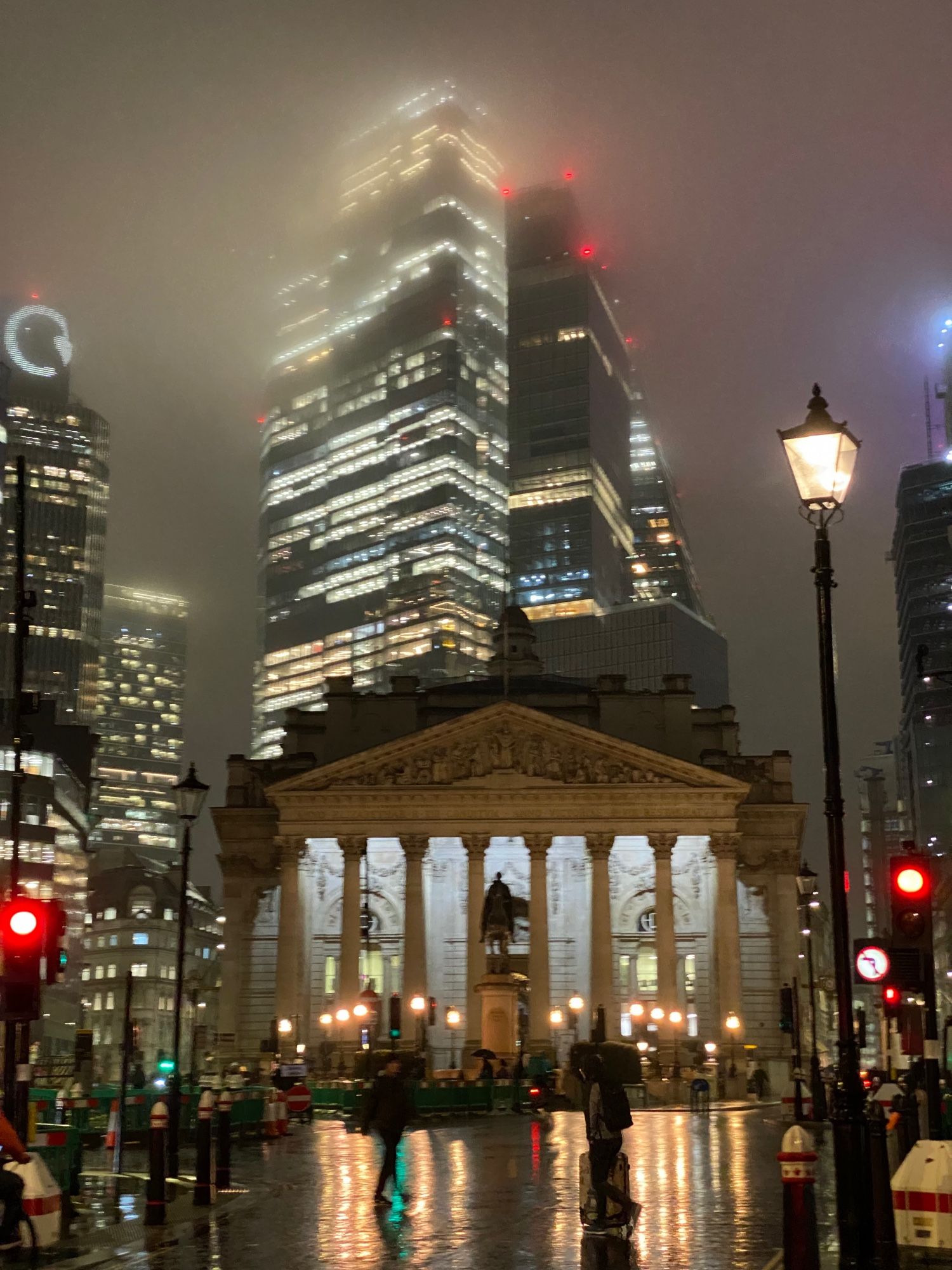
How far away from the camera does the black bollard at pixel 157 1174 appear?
21812 millimetres

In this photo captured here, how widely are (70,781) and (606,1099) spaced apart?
140 metres

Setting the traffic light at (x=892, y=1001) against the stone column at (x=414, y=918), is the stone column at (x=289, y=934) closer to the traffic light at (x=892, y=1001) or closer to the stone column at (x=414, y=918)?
the stone column at (x=414, y=918)

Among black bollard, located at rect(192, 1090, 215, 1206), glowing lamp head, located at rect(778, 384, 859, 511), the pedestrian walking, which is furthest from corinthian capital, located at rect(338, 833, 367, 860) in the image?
glowing lamp head, located at rect(778, 384, 859, 511)

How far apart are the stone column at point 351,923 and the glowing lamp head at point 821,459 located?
7195 centimetres

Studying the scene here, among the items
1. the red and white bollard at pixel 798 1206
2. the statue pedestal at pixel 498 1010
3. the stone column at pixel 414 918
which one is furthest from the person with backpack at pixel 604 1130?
the stone column at pixel 414 918

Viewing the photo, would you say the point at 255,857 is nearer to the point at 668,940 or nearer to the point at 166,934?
the point at 668,940

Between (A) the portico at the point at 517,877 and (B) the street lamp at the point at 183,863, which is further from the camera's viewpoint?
(A) the portico at the point at 517,877

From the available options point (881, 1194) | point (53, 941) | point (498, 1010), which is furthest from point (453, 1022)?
point (881, 1194)

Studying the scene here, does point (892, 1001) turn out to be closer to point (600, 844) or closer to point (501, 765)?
point (600, 844)

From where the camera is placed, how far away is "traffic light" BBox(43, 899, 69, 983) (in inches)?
821

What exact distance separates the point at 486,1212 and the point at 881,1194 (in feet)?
23.5

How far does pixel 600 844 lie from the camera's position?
87.9 meters

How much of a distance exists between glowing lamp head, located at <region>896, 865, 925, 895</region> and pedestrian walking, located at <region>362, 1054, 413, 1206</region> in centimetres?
1044

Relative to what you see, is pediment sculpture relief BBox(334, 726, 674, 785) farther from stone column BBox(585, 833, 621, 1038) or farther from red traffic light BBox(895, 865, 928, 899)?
red traffic light BBox(895, 865, 928, 899)
